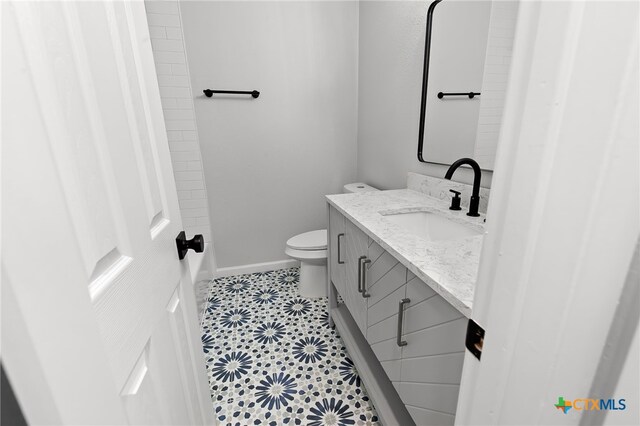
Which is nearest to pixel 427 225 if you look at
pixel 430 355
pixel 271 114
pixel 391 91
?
pixel 430 355

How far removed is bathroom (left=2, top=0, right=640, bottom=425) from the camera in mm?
276

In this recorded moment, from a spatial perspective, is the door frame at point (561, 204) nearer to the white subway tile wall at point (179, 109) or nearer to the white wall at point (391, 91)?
the white wall at point (391, 91)

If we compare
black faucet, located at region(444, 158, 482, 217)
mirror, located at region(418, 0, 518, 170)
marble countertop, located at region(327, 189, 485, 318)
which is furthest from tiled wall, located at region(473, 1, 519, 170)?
marble countertop, located at region(327, 189, 485, 318)

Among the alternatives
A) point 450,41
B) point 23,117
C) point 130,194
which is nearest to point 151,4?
point 450,41

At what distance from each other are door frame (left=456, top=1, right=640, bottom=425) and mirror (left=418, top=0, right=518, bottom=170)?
0.92m

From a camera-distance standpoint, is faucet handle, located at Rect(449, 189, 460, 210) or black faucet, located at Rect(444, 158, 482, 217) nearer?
black faucet, located at Rect(444, 158, 482, 217)

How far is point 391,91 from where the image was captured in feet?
6.09

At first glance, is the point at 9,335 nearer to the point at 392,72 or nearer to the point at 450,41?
the point at 450,41

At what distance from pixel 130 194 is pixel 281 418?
119 centimetres

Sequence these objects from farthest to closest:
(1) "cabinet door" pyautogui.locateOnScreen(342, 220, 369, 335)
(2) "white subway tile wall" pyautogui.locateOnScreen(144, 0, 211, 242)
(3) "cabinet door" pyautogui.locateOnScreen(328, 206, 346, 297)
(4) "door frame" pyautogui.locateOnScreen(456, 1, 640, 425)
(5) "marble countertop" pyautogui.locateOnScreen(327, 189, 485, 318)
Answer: (2) "white subway tile wall" pyautogui.locateOnScreen(144, 0, 211, 242) < (3) "cabinet door" pyautogui.locateOnScreen(328, 206, 346, 297) < (1) "cabinet door" pyautogui.locateOnScreen(342, 220, 369, 335) < (5) "marble countertop" pyautogui.locateOnScreen(327, 189, 485, 318) < (4) "door frame" pyautogui.locateOnScreen(456, 1, 640, 425)

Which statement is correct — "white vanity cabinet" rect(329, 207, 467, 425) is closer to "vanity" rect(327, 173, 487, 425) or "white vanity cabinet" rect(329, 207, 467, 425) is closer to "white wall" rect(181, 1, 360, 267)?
"vanity" rect(327, 173, 487, 425)

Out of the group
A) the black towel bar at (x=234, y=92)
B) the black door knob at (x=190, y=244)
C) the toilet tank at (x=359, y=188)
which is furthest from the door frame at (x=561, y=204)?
the black towel bar at (x=234, y=92)

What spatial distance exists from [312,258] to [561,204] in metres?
1.73

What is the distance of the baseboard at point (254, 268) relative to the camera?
7.92 feet
